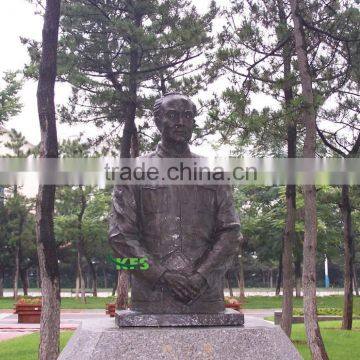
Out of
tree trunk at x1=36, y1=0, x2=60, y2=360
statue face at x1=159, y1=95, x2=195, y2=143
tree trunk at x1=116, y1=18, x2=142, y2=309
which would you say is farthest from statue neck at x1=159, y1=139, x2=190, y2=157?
tree trunk at x1=116, y1=18, x2=142, y2=309

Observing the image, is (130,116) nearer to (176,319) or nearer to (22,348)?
(22,348)

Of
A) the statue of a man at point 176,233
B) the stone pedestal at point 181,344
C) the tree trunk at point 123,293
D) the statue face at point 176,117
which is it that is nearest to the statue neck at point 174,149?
the statue of a man at point 176,233

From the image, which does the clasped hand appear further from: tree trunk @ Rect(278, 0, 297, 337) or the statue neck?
tree trunk @ Rect(278, 0, 297, 337)

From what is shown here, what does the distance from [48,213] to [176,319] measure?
4865 millimetres

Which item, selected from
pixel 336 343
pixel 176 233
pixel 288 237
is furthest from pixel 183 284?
pixel 336 343

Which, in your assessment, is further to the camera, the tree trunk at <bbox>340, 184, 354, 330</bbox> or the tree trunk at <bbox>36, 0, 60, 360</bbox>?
the tree trunk at <bbox>340, 184, 354, 330</bbox>

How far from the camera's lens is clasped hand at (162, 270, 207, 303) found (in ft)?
15.5

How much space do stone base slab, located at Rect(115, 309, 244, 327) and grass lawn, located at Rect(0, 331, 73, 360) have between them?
22.2ft

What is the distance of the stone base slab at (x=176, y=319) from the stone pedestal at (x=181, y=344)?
0.08m

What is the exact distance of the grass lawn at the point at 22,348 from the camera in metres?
11.0

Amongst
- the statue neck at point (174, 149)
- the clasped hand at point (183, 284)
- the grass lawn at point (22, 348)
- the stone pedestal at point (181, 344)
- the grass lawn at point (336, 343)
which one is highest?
the statue neck at point (174, 149)

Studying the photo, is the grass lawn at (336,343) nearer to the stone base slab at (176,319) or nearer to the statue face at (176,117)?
the stone base slab at (176,319)

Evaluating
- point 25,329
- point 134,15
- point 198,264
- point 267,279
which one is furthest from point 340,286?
point 198,264

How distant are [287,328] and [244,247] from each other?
794 inches
